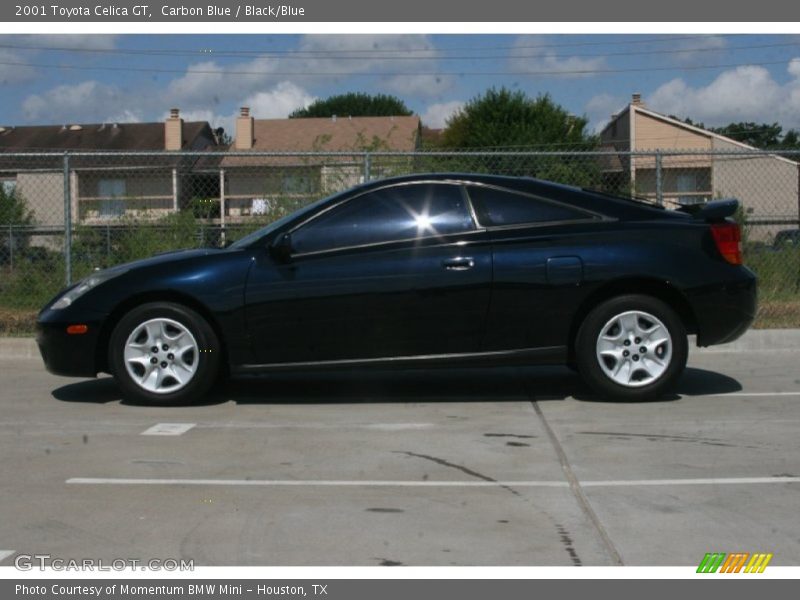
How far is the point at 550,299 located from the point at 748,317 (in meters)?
1.45

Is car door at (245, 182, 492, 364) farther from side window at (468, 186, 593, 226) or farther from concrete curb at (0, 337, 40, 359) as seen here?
concrete curb at (0, 337, 40, 359)

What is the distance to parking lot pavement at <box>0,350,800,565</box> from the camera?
177 inches

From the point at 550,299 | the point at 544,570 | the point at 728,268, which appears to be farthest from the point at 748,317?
the point at 544,570

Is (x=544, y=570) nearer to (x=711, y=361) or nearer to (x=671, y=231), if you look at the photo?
(x=671, y=231)

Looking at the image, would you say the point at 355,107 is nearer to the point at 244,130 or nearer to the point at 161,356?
the point at 244,130

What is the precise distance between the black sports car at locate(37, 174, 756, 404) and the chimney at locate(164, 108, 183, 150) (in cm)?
4384

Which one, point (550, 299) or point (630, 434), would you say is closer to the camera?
point (630, 434)

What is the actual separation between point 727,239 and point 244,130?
43575 millimetres

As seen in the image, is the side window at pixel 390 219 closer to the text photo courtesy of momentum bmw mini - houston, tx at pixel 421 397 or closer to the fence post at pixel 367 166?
the text photo courtesy of momentum bmw mini - houston, tx at pixel 421 397

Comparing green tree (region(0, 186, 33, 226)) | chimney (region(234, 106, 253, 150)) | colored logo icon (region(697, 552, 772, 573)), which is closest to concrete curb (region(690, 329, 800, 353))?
colored logo icon (region(697, 552, 772, 573))

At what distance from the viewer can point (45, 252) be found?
39.2 feet

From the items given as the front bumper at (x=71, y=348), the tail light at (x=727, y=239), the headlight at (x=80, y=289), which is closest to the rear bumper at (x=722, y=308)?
the tail light at (x=727, y=239)

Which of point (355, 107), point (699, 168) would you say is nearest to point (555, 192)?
point (699, 168)

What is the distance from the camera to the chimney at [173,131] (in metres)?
49.9
